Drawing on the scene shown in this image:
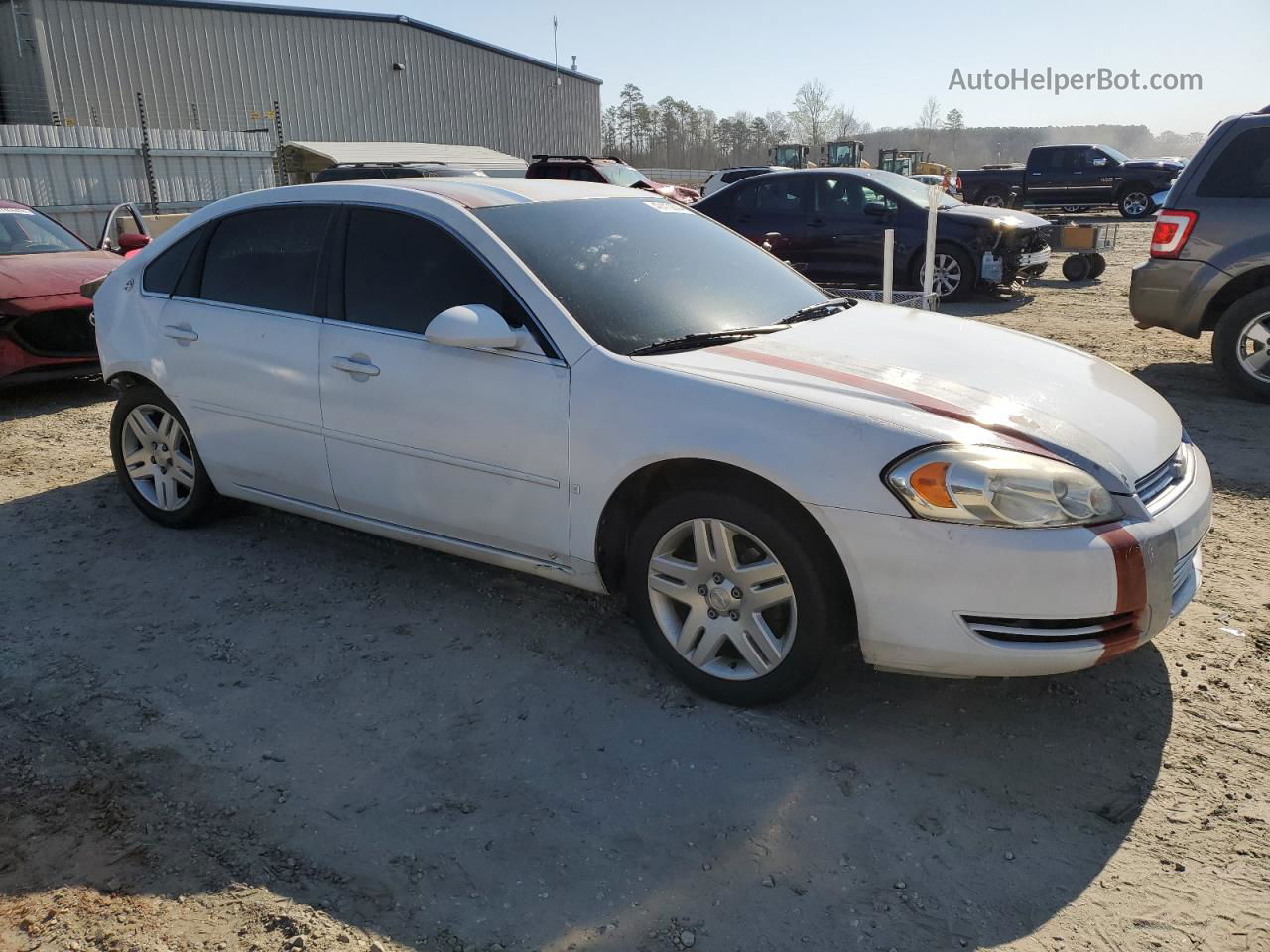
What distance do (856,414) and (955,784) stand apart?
3.63 ft

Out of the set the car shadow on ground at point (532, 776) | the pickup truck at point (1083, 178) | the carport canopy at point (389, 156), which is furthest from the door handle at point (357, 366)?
the pickup truck at point (1083, 178)

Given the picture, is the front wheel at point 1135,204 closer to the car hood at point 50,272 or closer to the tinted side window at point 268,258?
the car hood at point 50,272

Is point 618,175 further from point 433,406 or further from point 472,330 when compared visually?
point 472,330

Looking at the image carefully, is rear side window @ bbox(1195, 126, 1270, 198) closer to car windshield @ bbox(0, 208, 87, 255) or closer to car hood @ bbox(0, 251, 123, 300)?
car hood @ bbox(0, 251, 123, 300)

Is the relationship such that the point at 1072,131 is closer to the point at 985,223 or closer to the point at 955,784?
the point at 985,223

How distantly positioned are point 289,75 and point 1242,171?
32495 millimetres

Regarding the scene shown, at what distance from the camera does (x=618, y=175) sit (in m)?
19.3

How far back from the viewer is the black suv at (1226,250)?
6895 millimetres

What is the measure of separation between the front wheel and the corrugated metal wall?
24431 mm

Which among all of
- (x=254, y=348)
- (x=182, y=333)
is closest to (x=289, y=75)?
(x=182, y=333)

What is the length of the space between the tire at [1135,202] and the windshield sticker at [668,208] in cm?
2571

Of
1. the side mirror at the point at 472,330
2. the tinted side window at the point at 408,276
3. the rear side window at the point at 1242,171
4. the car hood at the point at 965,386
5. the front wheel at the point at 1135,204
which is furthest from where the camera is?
the front wheel at the point at 1135,204

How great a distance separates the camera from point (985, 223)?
11.9m

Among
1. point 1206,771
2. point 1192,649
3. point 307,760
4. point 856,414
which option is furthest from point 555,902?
point 1192,649
